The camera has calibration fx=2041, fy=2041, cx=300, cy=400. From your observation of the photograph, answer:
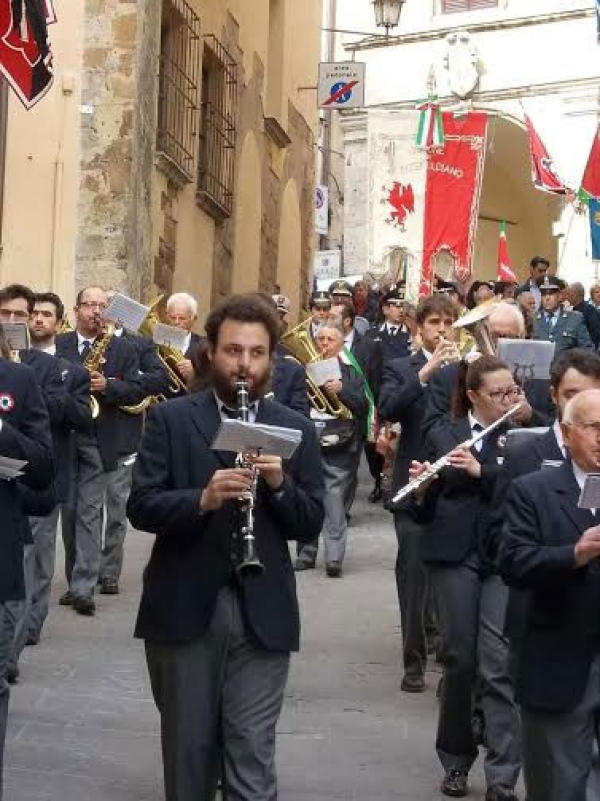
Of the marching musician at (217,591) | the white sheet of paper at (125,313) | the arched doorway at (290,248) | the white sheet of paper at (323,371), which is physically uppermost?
the arched doorway at (290,248)

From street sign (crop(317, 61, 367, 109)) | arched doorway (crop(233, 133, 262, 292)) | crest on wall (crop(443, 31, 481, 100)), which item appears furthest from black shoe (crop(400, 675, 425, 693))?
crest on wall (crop(443, 31, 481, 100))

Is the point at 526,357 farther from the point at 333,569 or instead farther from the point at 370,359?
the point at 370,359

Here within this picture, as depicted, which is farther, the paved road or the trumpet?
the paved road

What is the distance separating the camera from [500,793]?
803 cm

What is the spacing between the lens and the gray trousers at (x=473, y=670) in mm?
8094

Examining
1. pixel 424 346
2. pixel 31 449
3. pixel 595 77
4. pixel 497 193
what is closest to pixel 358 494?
pixel 424 346

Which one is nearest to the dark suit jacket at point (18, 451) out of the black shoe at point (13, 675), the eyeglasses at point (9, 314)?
the black shoe at point (13, 675)

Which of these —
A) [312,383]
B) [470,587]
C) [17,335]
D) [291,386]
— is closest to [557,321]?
[312,383]

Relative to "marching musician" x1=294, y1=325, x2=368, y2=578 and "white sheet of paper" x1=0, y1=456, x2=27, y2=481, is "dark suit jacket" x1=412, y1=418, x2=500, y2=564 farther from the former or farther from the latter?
"marching musician" x1=294, y1=325, x2=368, y2=578

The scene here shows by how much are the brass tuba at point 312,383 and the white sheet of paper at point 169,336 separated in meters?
0.87

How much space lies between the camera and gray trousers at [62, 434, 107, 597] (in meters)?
12.4

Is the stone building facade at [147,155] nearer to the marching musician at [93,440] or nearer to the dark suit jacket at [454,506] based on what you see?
the marching musician at [93,440]

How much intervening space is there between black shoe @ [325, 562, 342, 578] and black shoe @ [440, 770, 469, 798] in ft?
20.5

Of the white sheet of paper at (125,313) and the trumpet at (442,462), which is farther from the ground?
the white sheet of paper at (125,313)
